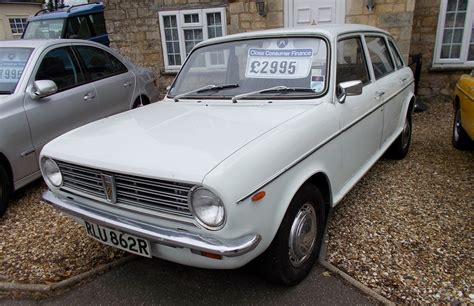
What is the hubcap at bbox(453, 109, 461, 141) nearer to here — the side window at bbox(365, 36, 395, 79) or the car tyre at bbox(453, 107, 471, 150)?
the car tyre at bbox(453, 107, 471, 150)

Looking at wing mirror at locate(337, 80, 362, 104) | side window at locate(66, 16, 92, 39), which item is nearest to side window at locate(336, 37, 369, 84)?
wing mirror at locate(337, 80, 362, 104)

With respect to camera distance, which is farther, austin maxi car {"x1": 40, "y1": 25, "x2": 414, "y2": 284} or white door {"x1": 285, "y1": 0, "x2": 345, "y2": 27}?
white door {"x1": 285, "y1": 0, "x2": 345, "y2": 27}

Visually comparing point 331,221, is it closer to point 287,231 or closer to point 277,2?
point 287,231

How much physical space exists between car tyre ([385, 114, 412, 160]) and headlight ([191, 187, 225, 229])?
134 inches

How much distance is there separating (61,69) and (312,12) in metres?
5.30

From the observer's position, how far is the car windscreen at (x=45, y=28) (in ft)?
35.5

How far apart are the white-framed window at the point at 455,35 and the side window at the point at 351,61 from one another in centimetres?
552

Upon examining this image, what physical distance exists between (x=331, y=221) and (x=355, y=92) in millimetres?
1218

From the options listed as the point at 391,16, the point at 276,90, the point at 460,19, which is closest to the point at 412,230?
the point at 276,90

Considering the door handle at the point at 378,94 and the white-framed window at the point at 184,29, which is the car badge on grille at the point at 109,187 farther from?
the white-framed window at the point at 184,29

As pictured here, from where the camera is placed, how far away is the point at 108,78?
5340 millimetres

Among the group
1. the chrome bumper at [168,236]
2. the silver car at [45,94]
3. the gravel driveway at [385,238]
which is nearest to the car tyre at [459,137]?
the gravel driveway at [385,238]

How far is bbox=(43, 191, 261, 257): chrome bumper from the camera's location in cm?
200

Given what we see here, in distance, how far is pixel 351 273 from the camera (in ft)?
9.01
